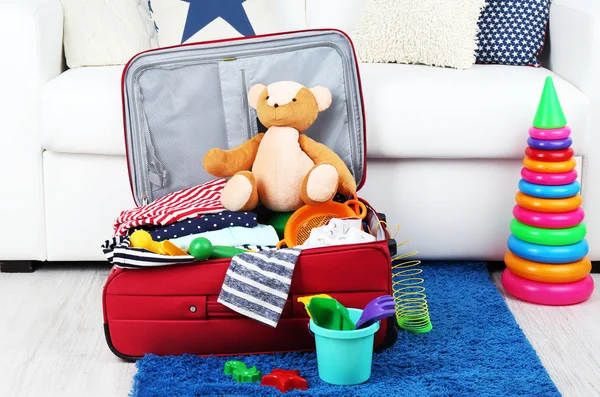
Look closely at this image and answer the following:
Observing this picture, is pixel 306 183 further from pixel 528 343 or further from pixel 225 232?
pixel 528 343

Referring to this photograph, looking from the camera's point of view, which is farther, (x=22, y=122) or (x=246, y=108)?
(x=22, y=122)

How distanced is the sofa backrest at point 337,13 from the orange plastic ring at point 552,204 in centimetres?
73

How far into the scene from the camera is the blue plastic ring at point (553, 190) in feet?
5.52

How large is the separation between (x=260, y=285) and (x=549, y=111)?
0.71m

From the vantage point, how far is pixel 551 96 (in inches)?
66.9

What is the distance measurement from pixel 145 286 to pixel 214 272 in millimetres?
125

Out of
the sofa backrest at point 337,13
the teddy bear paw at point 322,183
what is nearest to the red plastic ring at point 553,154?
the teddy bear paw at point 322,183

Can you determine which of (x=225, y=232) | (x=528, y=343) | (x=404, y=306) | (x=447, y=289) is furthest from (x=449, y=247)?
(x=225, y=232)

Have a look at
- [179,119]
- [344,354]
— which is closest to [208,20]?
[179,119]

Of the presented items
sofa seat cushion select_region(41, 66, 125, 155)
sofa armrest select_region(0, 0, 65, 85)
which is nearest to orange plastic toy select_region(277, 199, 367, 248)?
sofa seat cushion select_region(41, 66, 125, 155)

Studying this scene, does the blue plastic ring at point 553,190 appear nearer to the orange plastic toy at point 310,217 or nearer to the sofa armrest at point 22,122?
the orange plastic toy at point 310,217

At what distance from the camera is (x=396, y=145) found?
180 cm

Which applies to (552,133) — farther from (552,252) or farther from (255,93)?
(255,93)

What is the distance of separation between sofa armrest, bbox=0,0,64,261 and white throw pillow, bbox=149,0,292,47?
318mm
